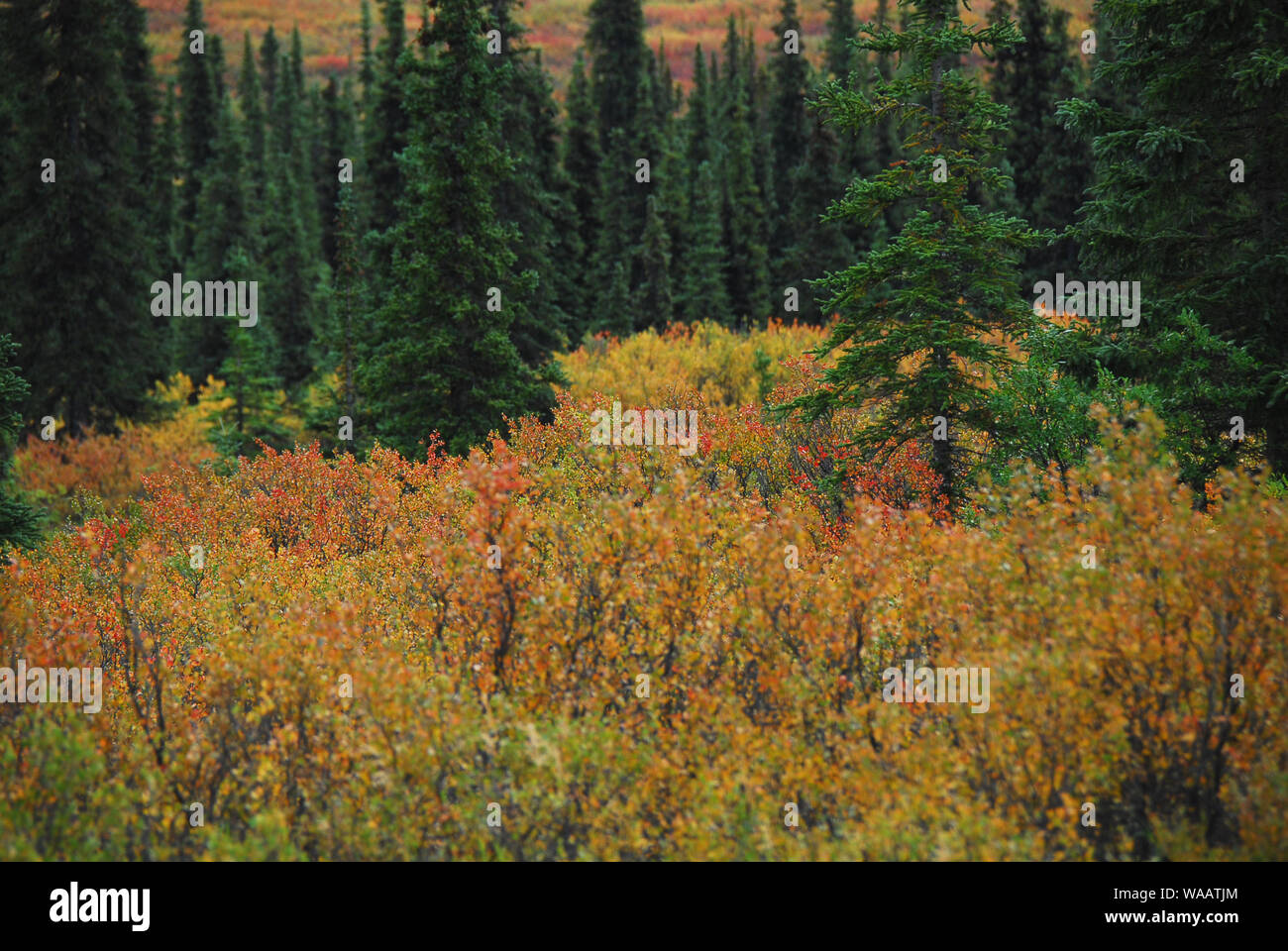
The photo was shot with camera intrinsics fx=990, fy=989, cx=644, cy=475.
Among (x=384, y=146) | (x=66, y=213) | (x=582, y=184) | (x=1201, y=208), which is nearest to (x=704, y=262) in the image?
(x=582, y=184)

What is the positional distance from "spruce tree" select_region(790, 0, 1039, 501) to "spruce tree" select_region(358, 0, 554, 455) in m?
8.71

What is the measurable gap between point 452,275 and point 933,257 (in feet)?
35.5

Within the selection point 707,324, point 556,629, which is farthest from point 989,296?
point 707,324

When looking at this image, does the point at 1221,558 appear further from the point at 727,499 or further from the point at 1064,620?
the point at 727,499

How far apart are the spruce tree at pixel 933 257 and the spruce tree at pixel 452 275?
343 inches

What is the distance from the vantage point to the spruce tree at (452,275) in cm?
1970

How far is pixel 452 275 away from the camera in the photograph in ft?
66.9

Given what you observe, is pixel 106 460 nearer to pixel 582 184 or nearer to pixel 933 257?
pixel 933 257

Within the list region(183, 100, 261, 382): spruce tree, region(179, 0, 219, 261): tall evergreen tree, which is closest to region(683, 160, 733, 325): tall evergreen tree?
region(183, 100, 261, 382): spruce tree

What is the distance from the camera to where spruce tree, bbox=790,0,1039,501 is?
1271cm

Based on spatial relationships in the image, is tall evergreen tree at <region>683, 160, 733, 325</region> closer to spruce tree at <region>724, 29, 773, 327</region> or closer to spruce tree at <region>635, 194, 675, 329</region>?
spruce tree at <region>635, 194, 675, 329</region>

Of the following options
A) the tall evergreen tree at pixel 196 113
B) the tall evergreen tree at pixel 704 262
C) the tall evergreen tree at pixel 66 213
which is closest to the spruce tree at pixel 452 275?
the tall evergreen tree at pixel 66 213

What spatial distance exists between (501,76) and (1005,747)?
17959mm

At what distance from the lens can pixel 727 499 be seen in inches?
357
